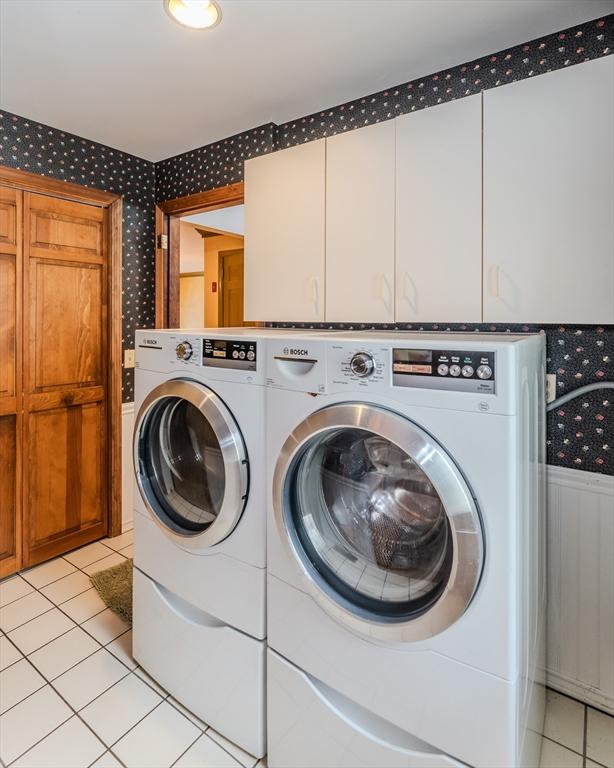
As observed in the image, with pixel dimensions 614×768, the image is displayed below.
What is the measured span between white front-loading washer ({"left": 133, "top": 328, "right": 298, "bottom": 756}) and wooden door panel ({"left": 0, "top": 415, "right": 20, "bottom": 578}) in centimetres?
114

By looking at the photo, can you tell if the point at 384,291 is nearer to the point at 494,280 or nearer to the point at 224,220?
the point at 494,280

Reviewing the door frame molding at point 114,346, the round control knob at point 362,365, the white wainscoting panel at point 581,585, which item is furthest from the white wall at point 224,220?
the white wainscoting panel at point 581,585

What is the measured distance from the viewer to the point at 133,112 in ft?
7.81

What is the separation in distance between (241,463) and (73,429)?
6.00 feet

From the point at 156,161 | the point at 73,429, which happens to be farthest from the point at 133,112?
the point at 73,429

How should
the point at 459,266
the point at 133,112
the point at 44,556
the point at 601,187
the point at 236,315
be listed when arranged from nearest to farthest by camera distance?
1. the point at 601,187
2. the point at 459,266
3. the point at 133,112
4. the point at 44,556
5. the point at 236,315

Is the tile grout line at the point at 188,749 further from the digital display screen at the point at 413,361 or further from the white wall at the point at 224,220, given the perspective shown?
the white wall at the point at 224,220

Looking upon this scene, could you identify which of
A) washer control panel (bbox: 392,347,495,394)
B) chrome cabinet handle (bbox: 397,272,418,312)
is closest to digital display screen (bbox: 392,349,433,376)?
washer control panel (bbox: 392,347,495,394)

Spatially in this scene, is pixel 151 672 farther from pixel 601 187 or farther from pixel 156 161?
pixel 156 161

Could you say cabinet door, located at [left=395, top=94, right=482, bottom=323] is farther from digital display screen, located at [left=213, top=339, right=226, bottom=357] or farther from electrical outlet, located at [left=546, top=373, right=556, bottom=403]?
digital display screen, located at [left=213, top=339, right=226, bottom=357]

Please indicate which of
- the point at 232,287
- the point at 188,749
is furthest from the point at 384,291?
the point at 232,287

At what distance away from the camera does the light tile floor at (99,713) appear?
1513 mm

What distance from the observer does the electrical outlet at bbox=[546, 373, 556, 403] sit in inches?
68.7

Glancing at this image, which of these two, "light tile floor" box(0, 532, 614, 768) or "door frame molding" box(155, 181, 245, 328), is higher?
"door frame molding" box(155, 181, 245, 328)
